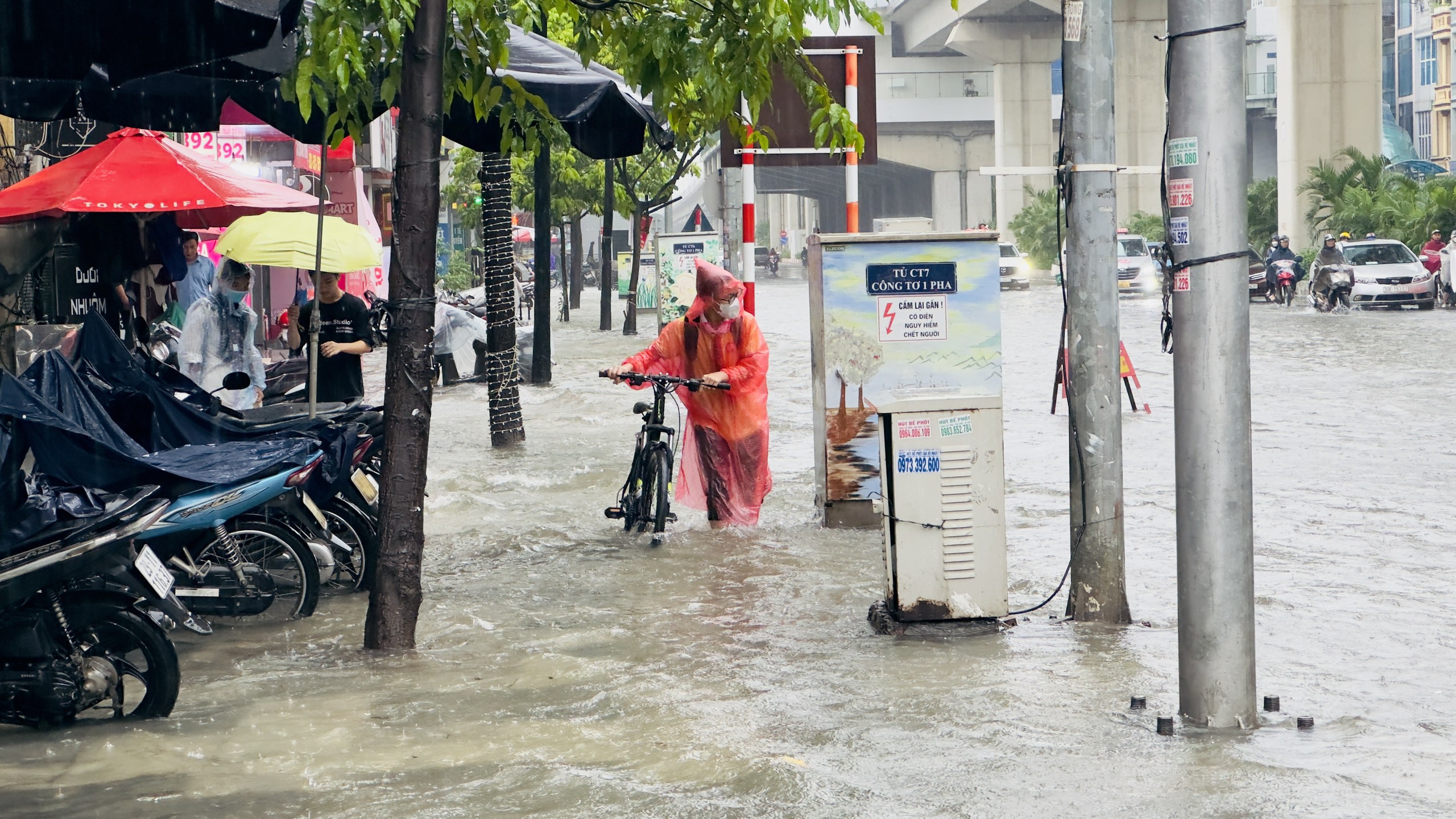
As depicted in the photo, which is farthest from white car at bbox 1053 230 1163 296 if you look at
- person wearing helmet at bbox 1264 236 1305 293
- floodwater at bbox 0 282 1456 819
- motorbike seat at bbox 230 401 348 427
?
motorbike seat at bbox 230 401 348 427

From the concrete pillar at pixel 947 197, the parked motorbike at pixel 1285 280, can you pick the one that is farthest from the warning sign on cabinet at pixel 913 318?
the concrete pillar at pixel 947 197

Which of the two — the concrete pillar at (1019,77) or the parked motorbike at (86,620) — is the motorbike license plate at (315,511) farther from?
the concrete pillar at (1019,77)

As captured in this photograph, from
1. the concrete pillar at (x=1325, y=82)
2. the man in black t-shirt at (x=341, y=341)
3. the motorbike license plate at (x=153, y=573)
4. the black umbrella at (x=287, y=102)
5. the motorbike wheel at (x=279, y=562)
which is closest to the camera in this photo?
the motorbike license plate at (x=153, y=573)

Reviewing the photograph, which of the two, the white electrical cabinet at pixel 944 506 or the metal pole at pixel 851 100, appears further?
the metal pole at pixel 851 100

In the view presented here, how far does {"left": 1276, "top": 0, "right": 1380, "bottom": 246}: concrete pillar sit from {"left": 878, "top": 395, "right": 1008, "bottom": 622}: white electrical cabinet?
40.4 m

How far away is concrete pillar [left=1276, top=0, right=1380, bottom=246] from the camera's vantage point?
143 feet

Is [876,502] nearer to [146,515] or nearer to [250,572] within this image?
[250,572]

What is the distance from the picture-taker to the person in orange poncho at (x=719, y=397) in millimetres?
9594

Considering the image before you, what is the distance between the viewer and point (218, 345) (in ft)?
40.7

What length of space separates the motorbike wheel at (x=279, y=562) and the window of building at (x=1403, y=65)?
89.6 metres

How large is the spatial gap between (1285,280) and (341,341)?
2989 centimetres

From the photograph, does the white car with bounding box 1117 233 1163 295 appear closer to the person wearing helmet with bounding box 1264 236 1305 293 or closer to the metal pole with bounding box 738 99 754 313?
the person wearing helmet with bounding box 1264 236 1305 293

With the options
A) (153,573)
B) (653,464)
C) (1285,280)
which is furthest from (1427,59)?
(153,573)

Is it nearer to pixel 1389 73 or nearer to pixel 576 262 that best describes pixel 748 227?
pixel 576 262
